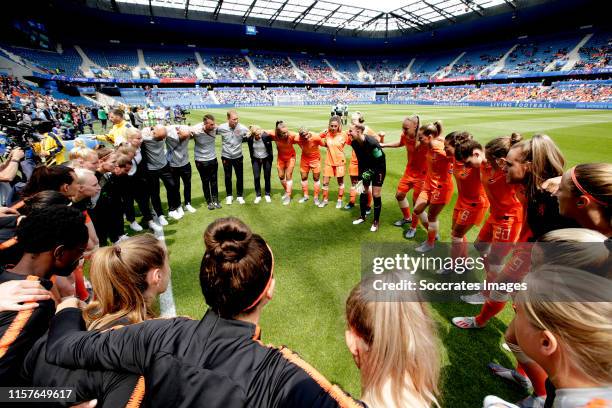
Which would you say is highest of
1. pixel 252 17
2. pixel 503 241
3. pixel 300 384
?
pixel 252 17

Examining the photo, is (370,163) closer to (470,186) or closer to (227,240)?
(470,186)

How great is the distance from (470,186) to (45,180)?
5.43m

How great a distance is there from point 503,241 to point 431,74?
227 ft

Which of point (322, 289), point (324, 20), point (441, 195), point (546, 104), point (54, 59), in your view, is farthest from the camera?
point (324, 20)

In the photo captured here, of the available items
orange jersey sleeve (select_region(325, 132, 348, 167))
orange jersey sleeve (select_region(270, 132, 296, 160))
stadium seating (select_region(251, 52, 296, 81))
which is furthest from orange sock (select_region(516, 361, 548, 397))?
stadium seating (select_region(251, 52, 296, 81))

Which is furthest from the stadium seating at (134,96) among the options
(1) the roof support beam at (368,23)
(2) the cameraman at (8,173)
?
(2) the cameraman at (8,173)

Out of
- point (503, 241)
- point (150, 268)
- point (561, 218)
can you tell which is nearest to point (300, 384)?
point (150, 268)

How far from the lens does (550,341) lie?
1.21 meters

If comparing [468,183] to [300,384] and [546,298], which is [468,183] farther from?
[300,384]

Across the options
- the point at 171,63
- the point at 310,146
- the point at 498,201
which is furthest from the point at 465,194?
the point at 171,63

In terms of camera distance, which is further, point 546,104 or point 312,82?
point 312,82

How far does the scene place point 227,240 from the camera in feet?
5.05

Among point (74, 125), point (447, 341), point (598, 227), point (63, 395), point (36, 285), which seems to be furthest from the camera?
point (74, 125)

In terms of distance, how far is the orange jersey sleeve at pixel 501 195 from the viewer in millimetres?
3527
